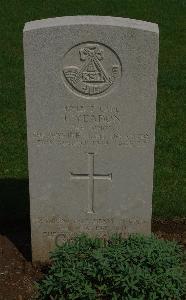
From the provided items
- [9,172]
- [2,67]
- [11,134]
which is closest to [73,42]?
[9,172]

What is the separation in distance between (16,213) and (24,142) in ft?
5.95

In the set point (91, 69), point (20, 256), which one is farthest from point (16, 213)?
point (91, 69)

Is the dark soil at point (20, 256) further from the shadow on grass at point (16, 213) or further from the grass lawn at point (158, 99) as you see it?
the grass lawn at point (158, 99)

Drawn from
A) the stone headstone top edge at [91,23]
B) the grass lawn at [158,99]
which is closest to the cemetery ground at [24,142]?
the grass lawn at [158,99]

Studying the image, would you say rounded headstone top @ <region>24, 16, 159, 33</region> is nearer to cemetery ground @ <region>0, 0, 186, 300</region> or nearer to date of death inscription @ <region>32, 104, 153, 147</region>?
date of death inscription @ <region>32, 104, 153, 147</region>

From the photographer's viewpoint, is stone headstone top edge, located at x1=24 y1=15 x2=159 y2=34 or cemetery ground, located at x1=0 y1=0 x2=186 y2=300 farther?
cemetery ground, located at x1=0 y1=0 x2=186 y2=300

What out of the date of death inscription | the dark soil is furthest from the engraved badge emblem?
the dark soil

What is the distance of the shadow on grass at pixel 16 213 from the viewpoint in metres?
6.21

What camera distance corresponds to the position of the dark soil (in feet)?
17.9

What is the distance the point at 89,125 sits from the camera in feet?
17.4

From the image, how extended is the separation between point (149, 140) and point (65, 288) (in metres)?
1.43

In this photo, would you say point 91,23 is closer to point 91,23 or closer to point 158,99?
point 91,23

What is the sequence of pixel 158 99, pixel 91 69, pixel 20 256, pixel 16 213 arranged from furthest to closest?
pixel 158 99 → pixel 16 213 → pixel 20 256 → pixel 91 69

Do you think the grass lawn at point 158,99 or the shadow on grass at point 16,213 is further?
the grass lawn at point 158,99
